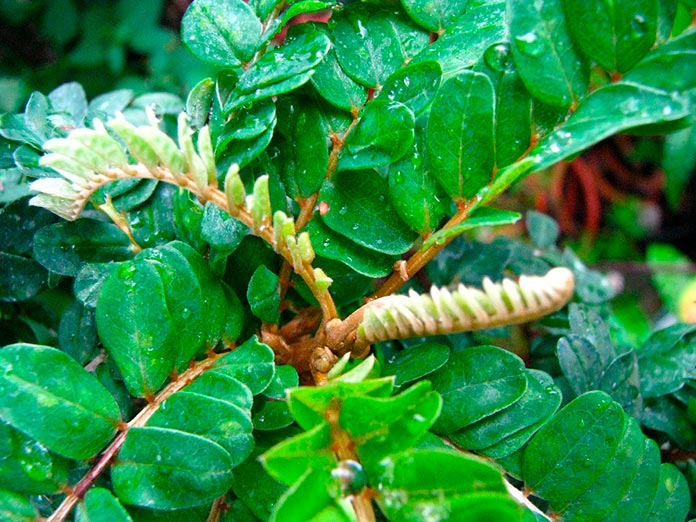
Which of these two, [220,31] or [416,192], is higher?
[220,31]

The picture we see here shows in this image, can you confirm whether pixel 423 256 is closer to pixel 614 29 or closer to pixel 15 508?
pixel 614 29

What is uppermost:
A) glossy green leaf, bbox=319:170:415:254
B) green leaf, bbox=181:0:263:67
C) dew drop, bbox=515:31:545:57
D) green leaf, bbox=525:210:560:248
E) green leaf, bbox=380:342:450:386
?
green leaf, bbox=181:0:263:67

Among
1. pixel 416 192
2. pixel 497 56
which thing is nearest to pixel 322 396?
pixel 416 192

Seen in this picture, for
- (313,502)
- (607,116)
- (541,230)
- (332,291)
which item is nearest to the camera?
(313,502)

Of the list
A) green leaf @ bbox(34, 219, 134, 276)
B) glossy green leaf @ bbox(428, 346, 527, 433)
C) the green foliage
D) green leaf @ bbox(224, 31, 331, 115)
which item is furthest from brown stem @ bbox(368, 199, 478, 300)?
green leaf @ bbox(34, 219, 134, 276)

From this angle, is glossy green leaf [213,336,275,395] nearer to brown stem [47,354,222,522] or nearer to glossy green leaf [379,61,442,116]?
brown stem [47,354,222,522]

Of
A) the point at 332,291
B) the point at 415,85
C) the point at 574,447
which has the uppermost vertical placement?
the point at 415,85

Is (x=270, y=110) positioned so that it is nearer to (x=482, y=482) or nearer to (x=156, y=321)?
(x=156, y=321)
